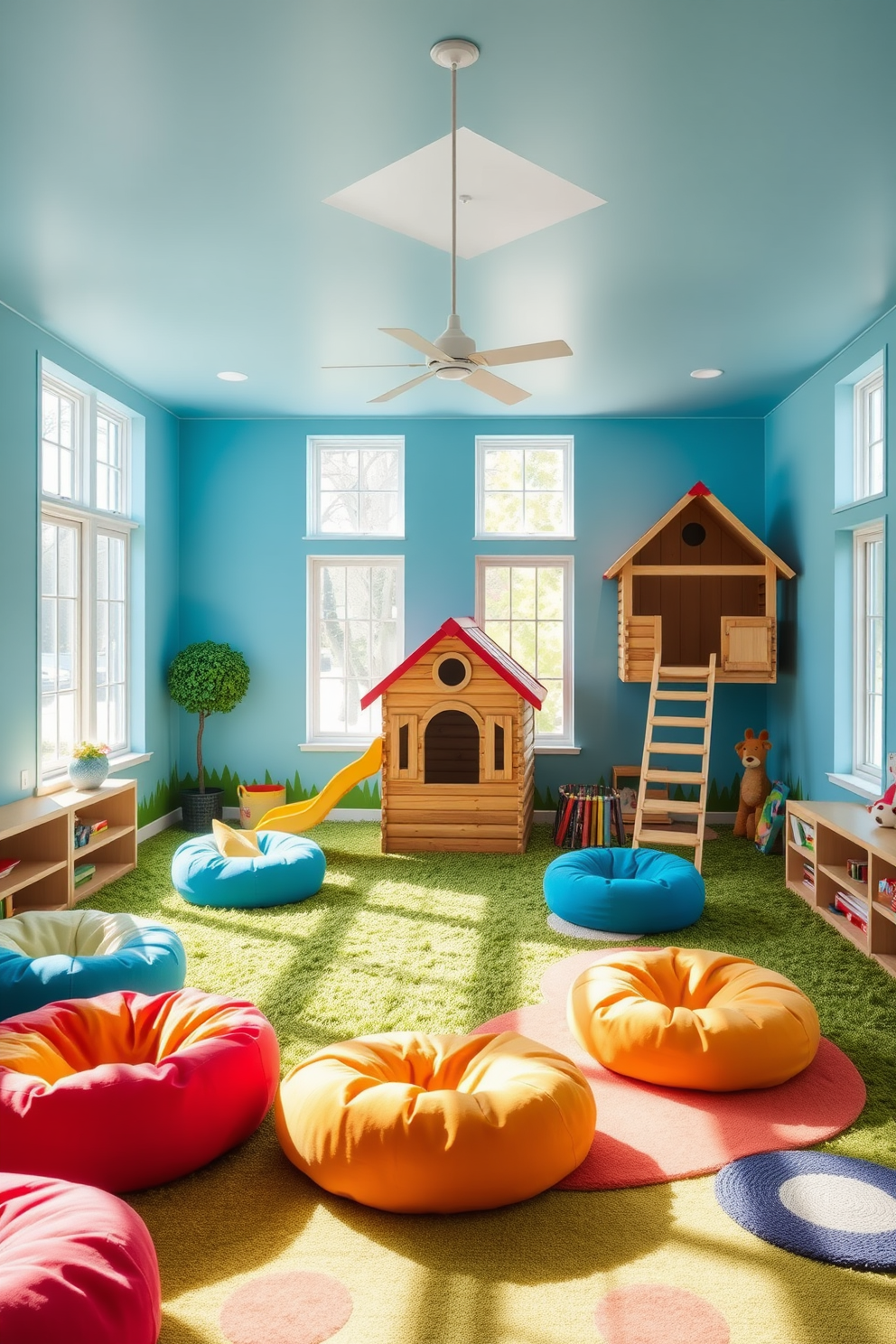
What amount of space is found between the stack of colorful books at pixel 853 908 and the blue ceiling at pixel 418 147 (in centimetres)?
288

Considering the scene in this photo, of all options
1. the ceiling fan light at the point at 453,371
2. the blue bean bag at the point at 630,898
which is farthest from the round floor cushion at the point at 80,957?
the ceiling fan light at the point at 453,371

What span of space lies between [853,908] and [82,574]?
15.1 ft

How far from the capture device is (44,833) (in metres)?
4.66

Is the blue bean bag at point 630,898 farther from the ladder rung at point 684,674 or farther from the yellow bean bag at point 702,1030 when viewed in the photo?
the ladder rung at point 684,674

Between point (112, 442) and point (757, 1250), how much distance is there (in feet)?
18.8

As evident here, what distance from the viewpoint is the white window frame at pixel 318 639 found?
699 cm

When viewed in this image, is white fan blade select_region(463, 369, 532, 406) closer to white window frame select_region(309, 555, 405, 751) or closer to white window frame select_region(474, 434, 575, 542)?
white window frame select_region(474, 434, 575, 542)

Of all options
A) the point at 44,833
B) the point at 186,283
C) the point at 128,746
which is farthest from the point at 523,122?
the point at 128,746

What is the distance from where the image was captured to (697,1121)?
106 inches

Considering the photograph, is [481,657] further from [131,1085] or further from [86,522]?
[131,1085]

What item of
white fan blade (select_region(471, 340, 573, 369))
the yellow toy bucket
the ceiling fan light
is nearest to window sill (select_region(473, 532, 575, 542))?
the yellow toy bucket

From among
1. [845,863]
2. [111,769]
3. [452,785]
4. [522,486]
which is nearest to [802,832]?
[845,863]

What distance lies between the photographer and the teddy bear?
20.9 feet

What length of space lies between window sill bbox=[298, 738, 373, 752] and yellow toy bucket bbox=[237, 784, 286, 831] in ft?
1.26
